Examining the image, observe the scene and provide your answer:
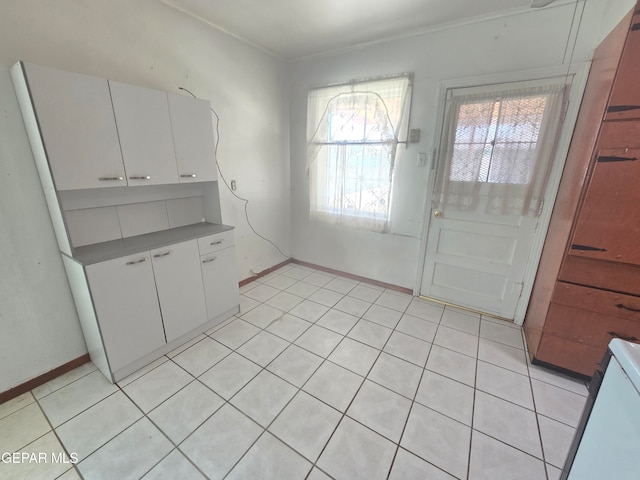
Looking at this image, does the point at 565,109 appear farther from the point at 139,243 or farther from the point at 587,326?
the point at 139,243

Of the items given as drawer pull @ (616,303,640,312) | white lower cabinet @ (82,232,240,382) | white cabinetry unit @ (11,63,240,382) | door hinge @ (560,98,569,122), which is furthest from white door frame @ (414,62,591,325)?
white lower cabinet @ (82,232,240,382)

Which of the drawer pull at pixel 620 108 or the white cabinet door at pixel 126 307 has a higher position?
the drawer pull at pixel 620 108

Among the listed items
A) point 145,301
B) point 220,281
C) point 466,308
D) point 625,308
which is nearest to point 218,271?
point 220,281

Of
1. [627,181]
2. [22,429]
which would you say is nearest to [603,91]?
[627,181]

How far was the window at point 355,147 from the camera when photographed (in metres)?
2.58

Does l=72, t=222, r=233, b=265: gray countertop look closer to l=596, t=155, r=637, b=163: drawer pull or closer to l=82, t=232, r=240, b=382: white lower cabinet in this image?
l=82, t=232, r=240, b=382: white lower cabinet

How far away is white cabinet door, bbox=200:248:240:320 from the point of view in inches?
85.9

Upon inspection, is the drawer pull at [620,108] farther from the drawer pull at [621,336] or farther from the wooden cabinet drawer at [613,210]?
the drawer pull at [621,336]

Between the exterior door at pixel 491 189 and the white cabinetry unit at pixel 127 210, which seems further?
the exterior door at pixel 491 189

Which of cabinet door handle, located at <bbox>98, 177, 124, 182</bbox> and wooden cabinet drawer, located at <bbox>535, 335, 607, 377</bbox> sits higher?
cabinet door handle, located at <bbox>98, 177, 124, 182</bbox>

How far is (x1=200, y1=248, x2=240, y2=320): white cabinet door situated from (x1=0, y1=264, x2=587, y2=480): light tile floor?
0.78 ft

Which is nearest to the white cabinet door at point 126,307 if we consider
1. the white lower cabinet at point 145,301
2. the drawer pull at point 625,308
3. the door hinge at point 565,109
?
the white lower cabinet at point 145,301

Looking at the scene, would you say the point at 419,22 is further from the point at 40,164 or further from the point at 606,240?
the point at 40,164

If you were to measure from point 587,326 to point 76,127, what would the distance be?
3.34 meters
